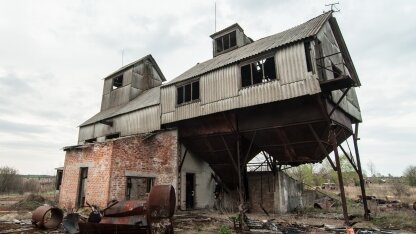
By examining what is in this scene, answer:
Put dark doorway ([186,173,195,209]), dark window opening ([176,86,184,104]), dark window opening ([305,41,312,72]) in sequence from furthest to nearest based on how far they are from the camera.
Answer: dark doorway ([186,173,195,209]) → dark window opening ([176,86,184,104]) → dark window opening ([305,41,312,72])

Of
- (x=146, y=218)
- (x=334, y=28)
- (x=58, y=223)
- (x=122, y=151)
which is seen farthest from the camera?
(x=334, y=28)

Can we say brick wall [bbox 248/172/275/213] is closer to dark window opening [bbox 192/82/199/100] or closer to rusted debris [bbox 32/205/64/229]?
dark window opening [bbox 192/82/199/100]

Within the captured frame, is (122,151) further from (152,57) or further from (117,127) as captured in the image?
(152,57)

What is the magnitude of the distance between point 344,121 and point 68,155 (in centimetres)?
1565

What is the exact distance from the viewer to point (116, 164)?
13.8 meters

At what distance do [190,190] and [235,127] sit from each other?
595 cm

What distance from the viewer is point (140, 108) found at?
19.4 metres

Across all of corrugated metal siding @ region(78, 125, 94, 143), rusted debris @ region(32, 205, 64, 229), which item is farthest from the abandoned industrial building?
corrugated metal siding @ region(78, 125, 94, 143)

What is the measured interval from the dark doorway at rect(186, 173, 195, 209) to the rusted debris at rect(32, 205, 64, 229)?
7746mm

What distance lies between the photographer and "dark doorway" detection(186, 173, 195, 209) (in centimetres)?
1742

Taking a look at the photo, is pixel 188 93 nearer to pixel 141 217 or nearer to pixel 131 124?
pixel 131 124

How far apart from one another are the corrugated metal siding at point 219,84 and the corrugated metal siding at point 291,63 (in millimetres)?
2380

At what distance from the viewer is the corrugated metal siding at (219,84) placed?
46.4 feet

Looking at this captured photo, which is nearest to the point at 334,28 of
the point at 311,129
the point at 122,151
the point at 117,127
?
the point at 311,129
